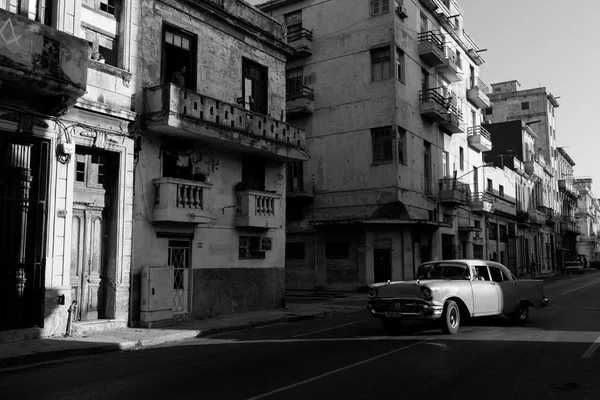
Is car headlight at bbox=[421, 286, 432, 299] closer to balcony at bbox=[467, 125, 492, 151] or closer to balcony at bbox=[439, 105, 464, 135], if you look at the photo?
balcony at bbox=[439, 105, 464, 135]

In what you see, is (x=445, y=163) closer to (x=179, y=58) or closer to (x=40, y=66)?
(x=179, y=58)

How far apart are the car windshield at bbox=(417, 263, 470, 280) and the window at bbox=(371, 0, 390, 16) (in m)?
20.0

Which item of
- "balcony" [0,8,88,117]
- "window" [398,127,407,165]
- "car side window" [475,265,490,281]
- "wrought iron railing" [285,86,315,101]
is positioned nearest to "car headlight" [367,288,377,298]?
"car side window" [475,265,490,281]

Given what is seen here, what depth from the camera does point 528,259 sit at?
53969 mm

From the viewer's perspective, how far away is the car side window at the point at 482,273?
12.9 meters

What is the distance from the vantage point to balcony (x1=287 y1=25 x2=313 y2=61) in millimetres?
31500

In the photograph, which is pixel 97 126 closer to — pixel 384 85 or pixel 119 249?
pixel 119 249

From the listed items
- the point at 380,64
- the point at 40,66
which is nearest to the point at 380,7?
the point at 380,64

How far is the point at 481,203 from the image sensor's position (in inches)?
1518

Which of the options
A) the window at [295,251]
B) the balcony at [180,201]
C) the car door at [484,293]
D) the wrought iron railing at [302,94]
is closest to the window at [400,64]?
the wrought iron railing at [302,94]

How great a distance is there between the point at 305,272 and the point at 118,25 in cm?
1933

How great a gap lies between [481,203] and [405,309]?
1159 inches

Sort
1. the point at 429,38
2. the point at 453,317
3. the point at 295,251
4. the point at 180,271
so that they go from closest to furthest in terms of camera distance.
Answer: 1. the point at 453,317
2. the point at 180,271
3. the point at 295,251
4. the point at 429,38

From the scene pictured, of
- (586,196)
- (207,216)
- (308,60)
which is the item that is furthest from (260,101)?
(586,196)
